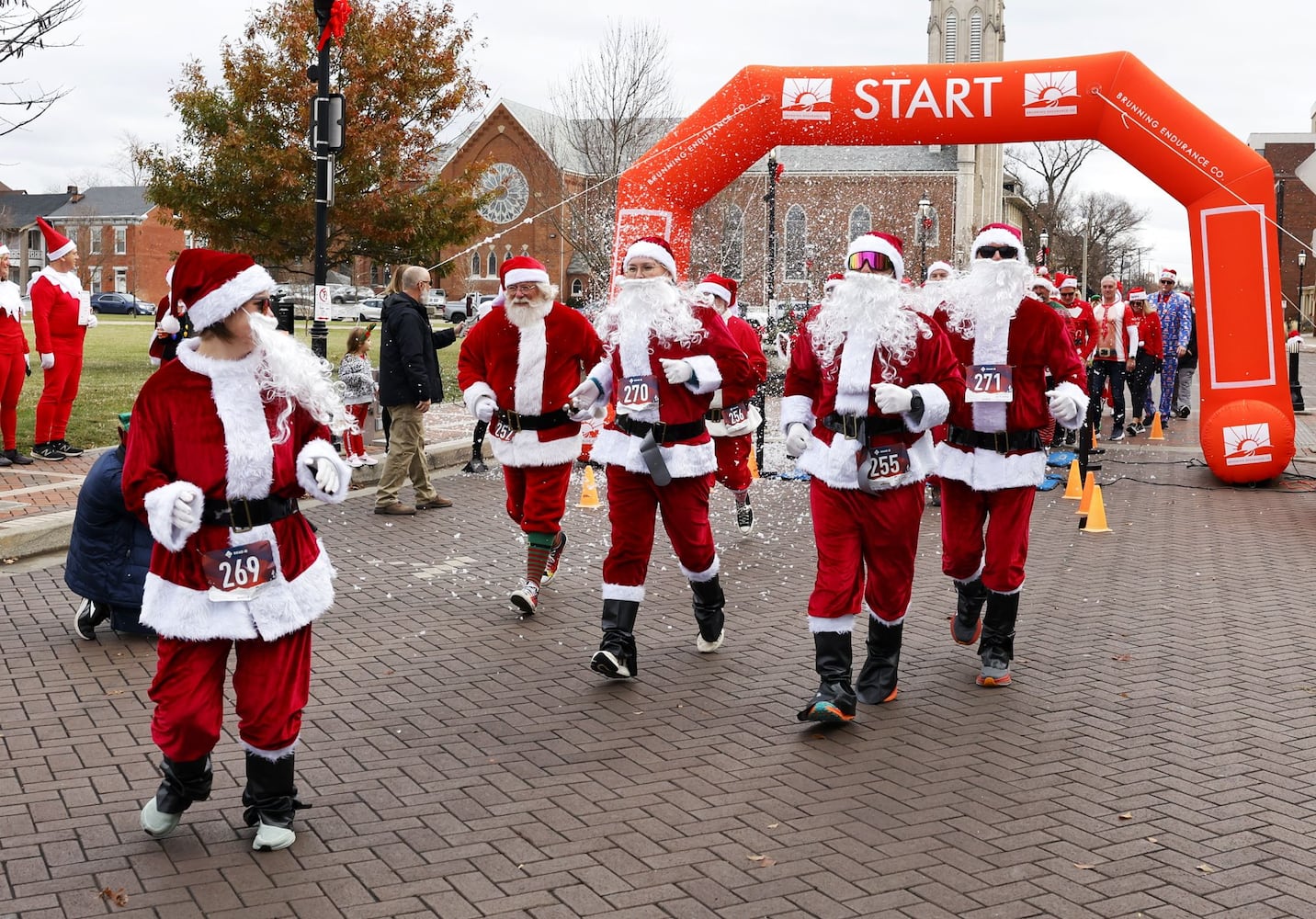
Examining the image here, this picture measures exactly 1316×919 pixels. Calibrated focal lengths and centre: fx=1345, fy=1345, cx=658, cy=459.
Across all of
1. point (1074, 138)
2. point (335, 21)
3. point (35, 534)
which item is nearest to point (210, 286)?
point (35, 534)

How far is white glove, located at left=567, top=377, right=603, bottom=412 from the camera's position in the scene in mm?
7012

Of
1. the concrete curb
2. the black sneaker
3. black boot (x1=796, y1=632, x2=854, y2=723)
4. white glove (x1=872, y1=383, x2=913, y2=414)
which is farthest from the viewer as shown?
the black sneaker

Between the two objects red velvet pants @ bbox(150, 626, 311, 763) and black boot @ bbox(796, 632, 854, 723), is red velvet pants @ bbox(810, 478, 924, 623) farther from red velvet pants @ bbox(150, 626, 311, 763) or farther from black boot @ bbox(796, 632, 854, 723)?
red velvet pants @ bbox(150, 626, 311, 763)

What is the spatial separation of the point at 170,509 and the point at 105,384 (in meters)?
19.2

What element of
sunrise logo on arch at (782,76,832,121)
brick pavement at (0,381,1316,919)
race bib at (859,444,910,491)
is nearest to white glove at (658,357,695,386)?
race bib at (859,444,910,491)

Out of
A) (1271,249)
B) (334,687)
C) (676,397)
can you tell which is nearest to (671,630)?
(676,397)

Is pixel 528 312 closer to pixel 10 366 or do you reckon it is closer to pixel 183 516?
pixel 183 516

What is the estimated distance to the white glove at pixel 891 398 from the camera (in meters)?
5.73

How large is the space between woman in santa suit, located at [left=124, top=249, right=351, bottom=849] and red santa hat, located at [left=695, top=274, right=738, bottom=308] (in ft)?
21.6

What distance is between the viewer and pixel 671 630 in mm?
7734

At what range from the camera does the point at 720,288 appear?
11352mm

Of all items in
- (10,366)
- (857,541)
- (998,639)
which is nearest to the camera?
(857,541)

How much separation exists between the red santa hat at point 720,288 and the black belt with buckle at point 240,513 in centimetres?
669

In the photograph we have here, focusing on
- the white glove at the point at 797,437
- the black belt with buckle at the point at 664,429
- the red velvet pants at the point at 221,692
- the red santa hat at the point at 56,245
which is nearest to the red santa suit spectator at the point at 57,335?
the red santa hat at the point at 56,245
